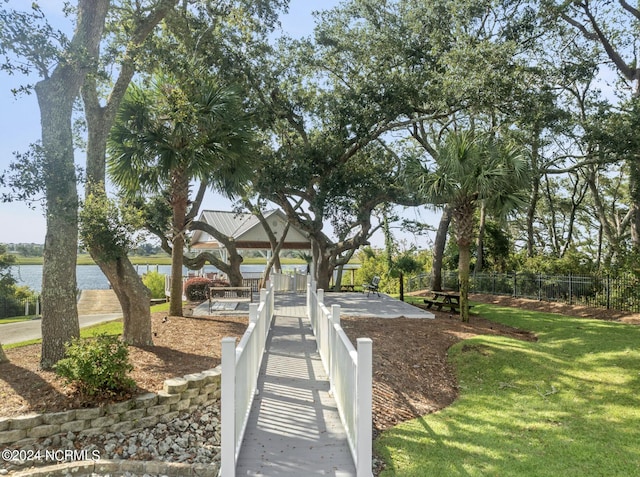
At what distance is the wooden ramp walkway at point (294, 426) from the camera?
410cm

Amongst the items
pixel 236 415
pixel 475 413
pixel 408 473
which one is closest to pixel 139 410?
pixel 236 415

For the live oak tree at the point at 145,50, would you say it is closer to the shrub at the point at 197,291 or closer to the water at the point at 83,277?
the shrub at the point at 197,291

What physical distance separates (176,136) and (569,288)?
1517 centimetres

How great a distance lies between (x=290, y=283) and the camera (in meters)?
19.1

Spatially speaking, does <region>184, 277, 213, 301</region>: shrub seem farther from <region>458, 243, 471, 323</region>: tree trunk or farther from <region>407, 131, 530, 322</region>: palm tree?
<region>458, 243, 471, 323</region>: tree trunk

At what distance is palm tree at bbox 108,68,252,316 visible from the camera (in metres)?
9.95

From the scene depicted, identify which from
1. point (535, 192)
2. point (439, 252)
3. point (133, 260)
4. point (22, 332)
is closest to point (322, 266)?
point (439, 252)

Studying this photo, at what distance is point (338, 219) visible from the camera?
55.4 ft

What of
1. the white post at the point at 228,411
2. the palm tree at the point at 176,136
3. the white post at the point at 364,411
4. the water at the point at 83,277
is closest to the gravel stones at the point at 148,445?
the white post at the point at 228,411

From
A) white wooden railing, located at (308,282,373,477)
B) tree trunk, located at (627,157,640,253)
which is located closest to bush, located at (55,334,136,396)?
white wooden railing, located at (308,282,373,477)

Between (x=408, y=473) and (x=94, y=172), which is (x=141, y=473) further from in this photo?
(x=94, y=172)

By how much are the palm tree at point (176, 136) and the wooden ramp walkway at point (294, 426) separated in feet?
17.7

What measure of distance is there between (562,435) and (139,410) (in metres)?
5.40

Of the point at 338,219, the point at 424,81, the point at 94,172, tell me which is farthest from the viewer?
the point at 338,219
